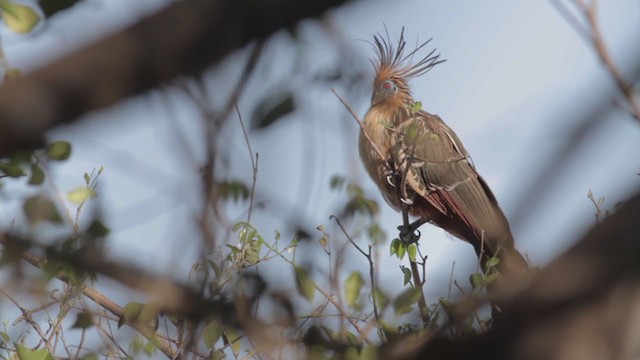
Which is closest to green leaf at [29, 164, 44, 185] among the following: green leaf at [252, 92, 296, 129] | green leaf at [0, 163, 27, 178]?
green leaf at [0, 163, 27, 178]

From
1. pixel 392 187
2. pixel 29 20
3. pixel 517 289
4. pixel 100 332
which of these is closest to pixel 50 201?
pixel 29 20

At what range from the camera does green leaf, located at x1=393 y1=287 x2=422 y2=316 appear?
211cm

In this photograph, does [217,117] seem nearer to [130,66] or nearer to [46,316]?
[130,66]

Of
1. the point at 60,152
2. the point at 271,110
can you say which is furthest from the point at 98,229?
the point at 271,110

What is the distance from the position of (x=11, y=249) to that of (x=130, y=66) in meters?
0.52

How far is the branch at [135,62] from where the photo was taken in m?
0.82

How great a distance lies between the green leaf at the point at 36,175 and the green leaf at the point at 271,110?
0.71 m

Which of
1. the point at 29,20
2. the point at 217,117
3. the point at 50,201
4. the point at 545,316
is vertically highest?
the point at 29,20

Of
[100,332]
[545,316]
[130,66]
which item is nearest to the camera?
Answer: [545,316]

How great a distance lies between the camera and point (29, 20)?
4.65ft

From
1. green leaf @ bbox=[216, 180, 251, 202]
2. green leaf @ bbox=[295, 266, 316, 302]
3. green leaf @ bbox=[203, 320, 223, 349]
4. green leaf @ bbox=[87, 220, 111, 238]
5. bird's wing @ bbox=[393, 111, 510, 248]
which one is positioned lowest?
green leaf @ bbox=[295, 266, 316, 302]

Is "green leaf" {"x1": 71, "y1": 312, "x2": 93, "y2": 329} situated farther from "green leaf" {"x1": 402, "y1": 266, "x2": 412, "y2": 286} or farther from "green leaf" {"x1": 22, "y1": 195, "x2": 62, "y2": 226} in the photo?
"green leaf" {"x1": 402, "y1": 266, "x2": 412, "y2": 286}

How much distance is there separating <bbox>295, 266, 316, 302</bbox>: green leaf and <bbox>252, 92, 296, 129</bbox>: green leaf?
67 centimetres

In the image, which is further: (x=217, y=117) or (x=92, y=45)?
(x=217, y=117)
